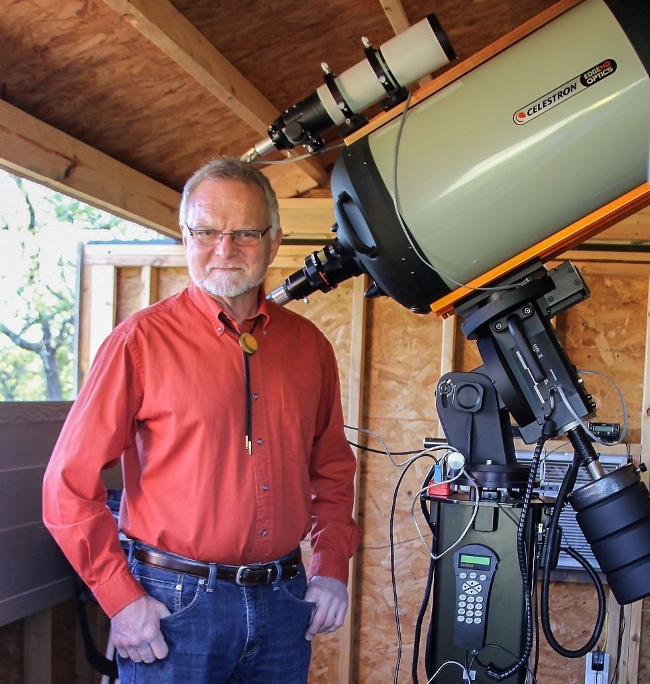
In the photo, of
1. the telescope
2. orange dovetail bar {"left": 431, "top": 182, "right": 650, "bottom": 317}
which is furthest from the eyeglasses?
orange dovetail bar {"left": 431, "top": 182, "right": 650, "bottom": 317}

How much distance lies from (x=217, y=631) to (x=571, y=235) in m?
1.06

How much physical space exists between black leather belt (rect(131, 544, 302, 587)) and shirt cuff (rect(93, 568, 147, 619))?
0.08 meters

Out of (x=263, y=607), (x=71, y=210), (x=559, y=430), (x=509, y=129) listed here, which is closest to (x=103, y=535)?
(x=263, y=607)

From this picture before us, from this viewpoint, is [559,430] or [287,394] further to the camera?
[287,394]

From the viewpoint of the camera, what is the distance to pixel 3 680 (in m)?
2.20

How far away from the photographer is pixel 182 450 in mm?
1462

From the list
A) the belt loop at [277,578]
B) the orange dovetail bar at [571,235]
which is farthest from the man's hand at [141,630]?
the orange dovetail bar at [571,235]

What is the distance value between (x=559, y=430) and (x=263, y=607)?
712 mm

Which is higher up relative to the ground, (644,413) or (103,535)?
(644,413)

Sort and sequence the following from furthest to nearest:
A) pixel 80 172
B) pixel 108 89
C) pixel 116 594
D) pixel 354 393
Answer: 1. pixel 354 393
2. pixel 80 172
3. pixel 108 89
4. pixel 116 594

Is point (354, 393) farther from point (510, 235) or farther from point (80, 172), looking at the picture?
point (510, 235)

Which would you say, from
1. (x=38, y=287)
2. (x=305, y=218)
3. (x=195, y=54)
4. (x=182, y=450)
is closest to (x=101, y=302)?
(x=305, y=218)

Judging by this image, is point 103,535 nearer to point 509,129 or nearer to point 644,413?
point 509,129

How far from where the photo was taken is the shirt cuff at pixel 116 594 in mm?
1353
